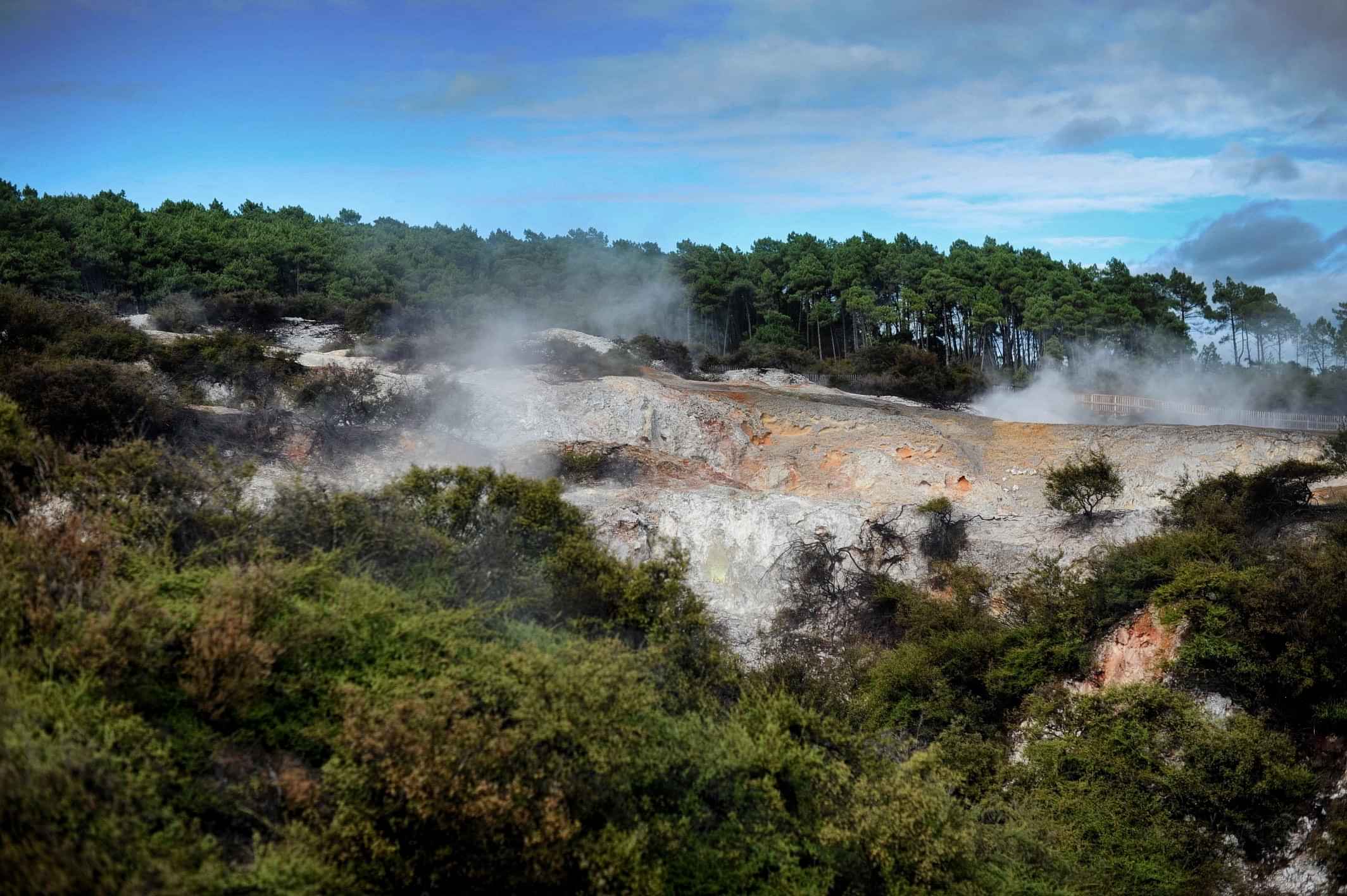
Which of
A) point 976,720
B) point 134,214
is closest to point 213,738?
→ point 976,720

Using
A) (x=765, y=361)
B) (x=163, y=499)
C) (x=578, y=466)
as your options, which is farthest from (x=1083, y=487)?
(x=765, y=361)

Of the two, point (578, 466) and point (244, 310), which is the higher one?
point (244, 310)

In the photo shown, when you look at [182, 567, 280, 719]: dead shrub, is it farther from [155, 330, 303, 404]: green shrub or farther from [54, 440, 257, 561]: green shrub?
[155, 330, 303, 404]: green shrub

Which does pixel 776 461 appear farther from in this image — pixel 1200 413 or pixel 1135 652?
pixel 1200 413

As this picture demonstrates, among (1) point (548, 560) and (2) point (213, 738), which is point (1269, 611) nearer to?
(1) point (548, 560)

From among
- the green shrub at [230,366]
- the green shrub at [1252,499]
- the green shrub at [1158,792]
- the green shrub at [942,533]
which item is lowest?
the green shrub at [1158,792]

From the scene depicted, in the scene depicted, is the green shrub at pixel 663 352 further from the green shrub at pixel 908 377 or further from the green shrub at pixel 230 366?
the green shrub at pixel 230 366

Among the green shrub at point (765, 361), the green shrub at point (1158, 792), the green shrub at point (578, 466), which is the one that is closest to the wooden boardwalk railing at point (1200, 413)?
the green shrub at point (765, 361)

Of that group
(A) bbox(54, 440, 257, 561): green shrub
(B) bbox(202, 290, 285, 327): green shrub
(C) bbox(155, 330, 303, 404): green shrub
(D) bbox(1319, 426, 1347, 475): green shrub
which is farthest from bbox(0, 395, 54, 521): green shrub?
(B) bbox(202, 290, 285, 327): green shrub
